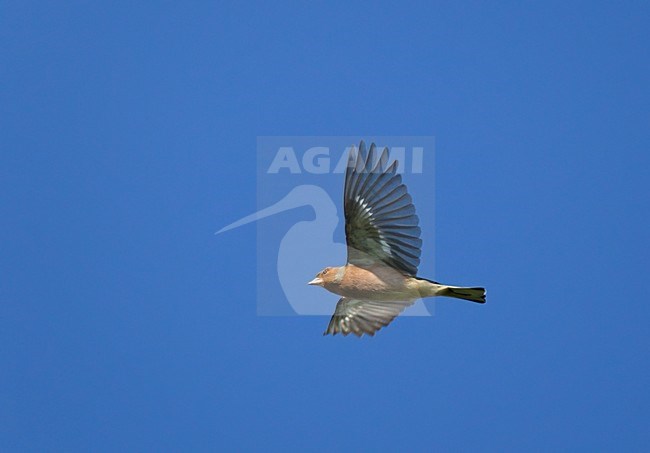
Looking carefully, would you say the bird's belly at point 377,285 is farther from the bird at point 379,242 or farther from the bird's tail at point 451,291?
the bird's tail at point 451,291

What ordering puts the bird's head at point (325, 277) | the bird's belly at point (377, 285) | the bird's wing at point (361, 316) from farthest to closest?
the bird's wing at point (361, 316) < the bird's head at point (325, 277) < the bird's belly at point (377, 285)

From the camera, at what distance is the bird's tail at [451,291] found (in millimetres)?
10625

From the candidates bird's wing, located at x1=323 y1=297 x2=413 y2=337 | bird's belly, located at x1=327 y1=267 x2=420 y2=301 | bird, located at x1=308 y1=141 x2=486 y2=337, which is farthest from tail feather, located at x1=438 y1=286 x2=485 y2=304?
bird's wing, located at x1=323 y1=297 x2=413 y2=337

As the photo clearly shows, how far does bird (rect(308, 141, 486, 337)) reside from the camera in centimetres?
1070

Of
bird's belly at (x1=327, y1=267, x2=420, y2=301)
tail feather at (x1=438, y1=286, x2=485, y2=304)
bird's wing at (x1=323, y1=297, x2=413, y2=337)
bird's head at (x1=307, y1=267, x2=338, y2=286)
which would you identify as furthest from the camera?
bird's wing at (x1=323, y1=297, x2=413, y2=337)

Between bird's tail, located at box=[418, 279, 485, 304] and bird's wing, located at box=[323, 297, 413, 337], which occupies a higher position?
bird's tail, located at box=[418, 279, 485, 304]

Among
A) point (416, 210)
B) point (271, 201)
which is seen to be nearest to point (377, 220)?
point (416, 210)

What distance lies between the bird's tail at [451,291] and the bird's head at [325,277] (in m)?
1.11

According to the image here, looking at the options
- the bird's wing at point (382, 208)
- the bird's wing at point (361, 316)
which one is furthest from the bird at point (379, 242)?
the bird's wing at point (361, 316)

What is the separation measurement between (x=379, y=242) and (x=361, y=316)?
160cm

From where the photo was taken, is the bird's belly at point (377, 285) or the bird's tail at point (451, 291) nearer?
the bird's tail at point (451, 291)

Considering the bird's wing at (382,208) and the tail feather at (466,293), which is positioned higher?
the bird's wing at (382,208)

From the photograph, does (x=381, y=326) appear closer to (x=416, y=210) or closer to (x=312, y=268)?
(x=312, y=268)

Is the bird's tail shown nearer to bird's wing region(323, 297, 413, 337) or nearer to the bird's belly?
the bird's belly
